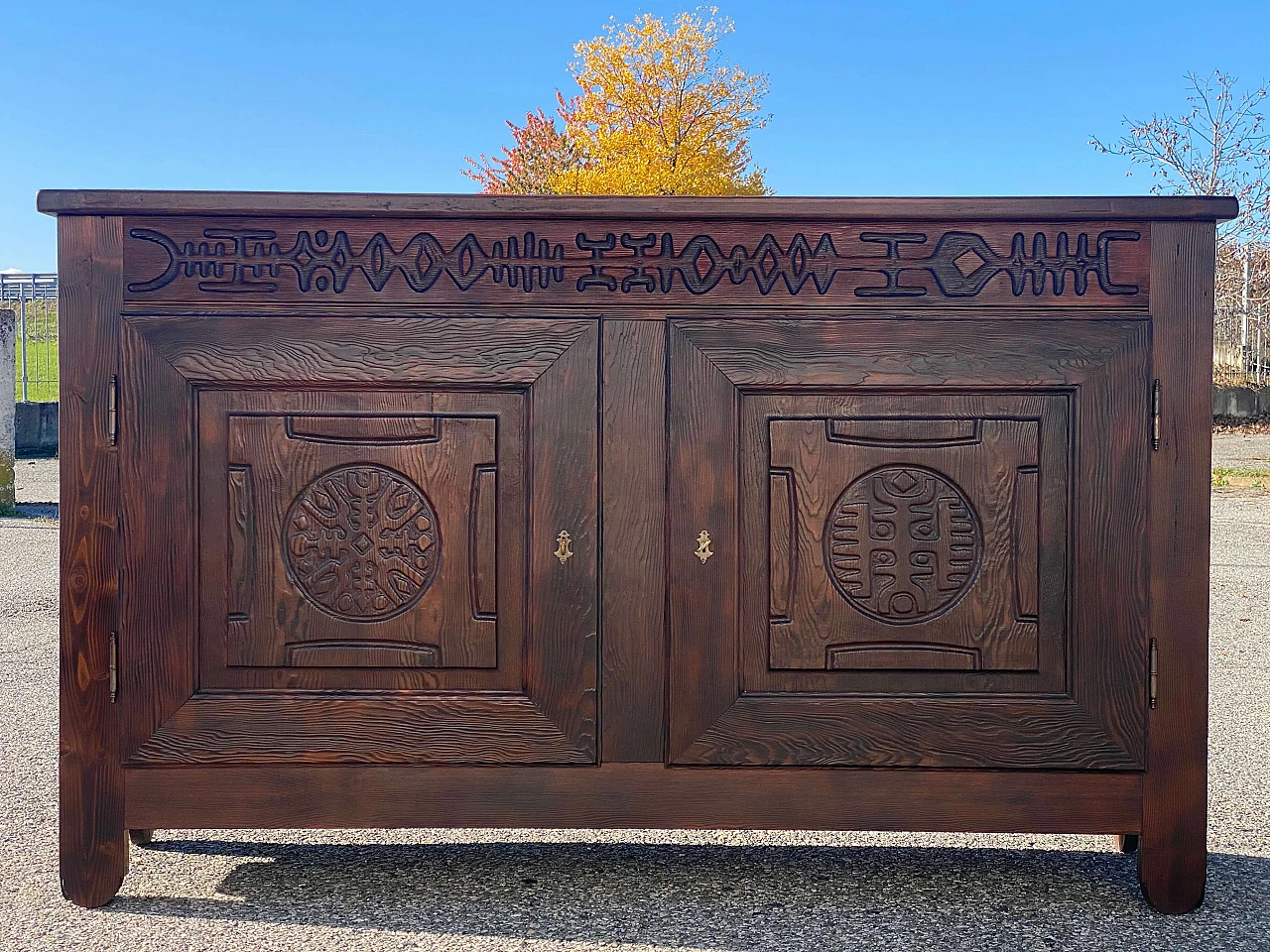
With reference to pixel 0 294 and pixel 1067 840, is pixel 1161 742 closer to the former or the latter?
pixel 1067 840

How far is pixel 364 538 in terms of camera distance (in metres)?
2.23

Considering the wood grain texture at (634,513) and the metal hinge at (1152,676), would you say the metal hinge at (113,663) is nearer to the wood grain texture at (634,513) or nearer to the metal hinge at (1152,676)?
the wood grain texture at (634,513)

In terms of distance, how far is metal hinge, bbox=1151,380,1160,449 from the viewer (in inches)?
87.1

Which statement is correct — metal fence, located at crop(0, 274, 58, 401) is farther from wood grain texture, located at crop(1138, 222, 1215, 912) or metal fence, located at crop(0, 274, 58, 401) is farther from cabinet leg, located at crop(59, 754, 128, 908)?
wood grain texture, located at crop(1138, 222, 1215, 912)

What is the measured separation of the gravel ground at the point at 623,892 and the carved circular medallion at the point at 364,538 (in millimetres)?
628

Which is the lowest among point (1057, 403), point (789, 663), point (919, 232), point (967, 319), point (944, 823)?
point (944, 823)

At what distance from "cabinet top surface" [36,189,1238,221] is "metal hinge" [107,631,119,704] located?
87 centimetres

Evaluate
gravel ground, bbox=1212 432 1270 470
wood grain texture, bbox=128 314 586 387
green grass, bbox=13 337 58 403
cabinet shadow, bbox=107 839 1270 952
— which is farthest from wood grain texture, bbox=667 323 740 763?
green grass, bbox=13 337 58 403

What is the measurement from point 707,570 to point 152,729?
3.85 feet

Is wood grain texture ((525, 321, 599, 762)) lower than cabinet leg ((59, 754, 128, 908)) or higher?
higher

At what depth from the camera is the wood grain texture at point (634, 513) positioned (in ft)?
7.25

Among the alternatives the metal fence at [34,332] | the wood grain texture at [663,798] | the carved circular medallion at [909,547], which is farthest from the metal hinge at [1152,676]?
the metal fence at [34,332]

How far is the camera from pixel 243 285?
2.22m

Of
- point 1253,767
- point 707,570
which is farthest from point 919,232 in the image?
point 1253,767
